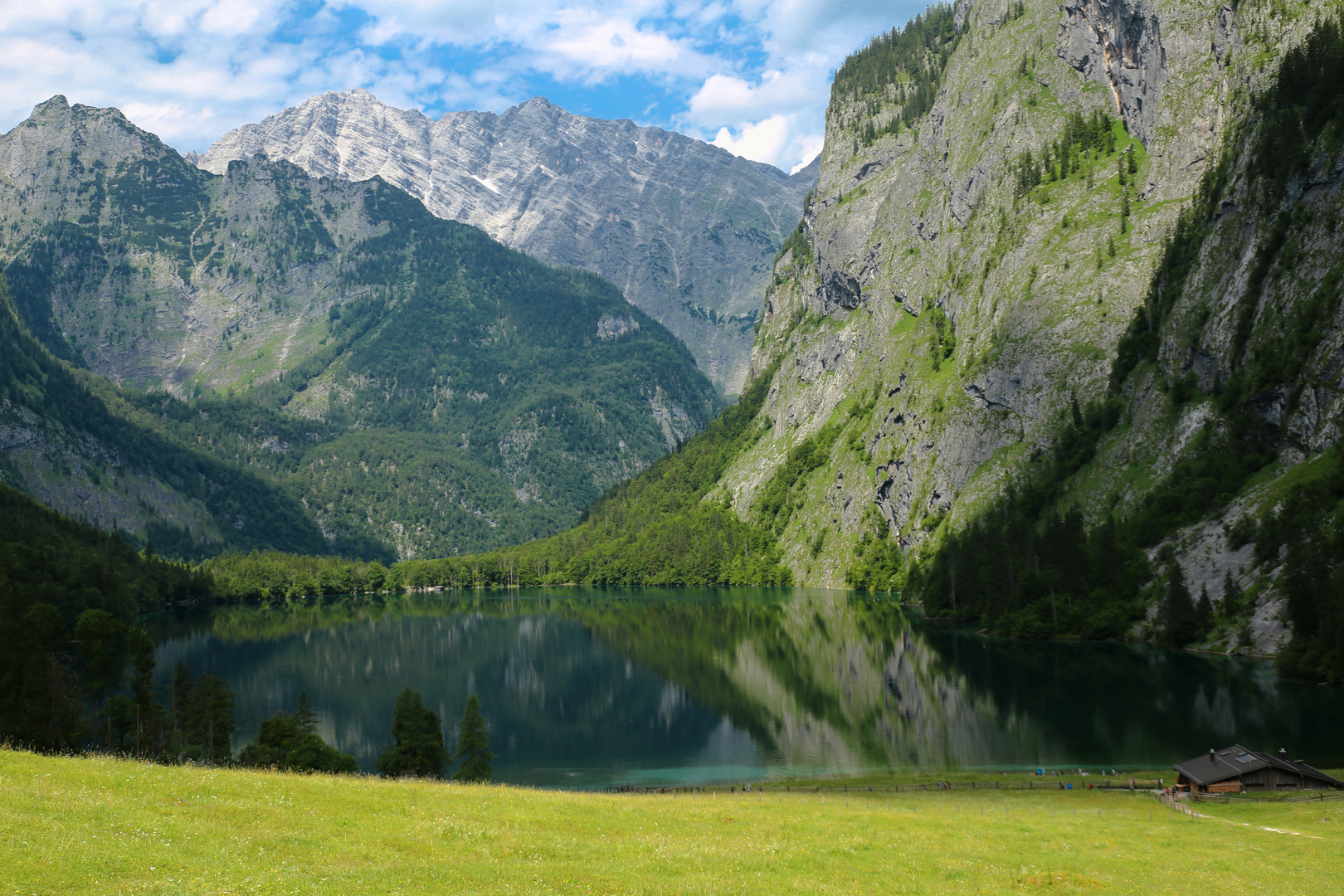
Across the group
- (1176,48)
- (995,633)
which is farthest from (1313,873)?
(1176,48)

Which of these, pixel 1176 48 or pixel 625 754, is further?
pixel 1176 48

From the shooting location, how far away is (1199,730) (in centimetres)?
7288

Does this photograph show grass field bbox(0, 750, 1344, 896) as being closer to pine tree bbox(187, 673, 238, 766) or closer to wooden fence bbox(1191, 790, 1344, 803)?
wooden fence bbox(1191, 790, 1344, 803)

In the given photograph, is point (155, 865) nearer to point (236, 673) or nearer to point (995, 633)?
point (236, 673)

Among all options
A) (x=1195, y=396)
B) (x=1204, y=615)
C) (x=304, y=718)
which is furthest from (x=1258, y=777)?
(x=1195, y=396)

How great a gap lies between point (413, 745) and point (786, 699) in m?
47.0

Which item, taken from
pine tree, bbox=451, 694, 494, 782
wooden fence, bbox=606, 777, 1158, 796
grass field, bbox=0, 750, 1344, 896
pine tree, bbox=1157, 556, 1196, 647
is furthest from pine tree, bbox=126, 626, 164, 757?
pine tree, bbox=1157, 556, 1196, 647

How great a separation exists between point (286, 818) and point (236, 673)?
10732 centimetres

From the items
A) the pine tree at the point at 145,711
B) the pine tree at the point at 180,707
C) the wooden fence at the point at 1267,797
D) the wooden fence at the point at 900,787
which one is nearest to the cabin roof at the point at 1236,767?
the wooden fence at the point at 1267,797

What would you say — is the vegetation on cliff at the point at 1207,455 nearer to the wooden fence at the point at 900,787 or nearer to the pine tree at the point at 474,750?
the wooden fence at the point at 900,787

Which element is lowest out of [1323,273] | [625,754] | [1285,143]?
[625,754]

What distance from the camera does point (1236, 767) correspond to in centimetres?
5428

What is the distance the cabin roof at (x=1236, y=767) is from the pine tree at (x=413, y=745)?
48.5 metres

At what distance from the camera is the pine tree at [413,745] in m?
65.3
